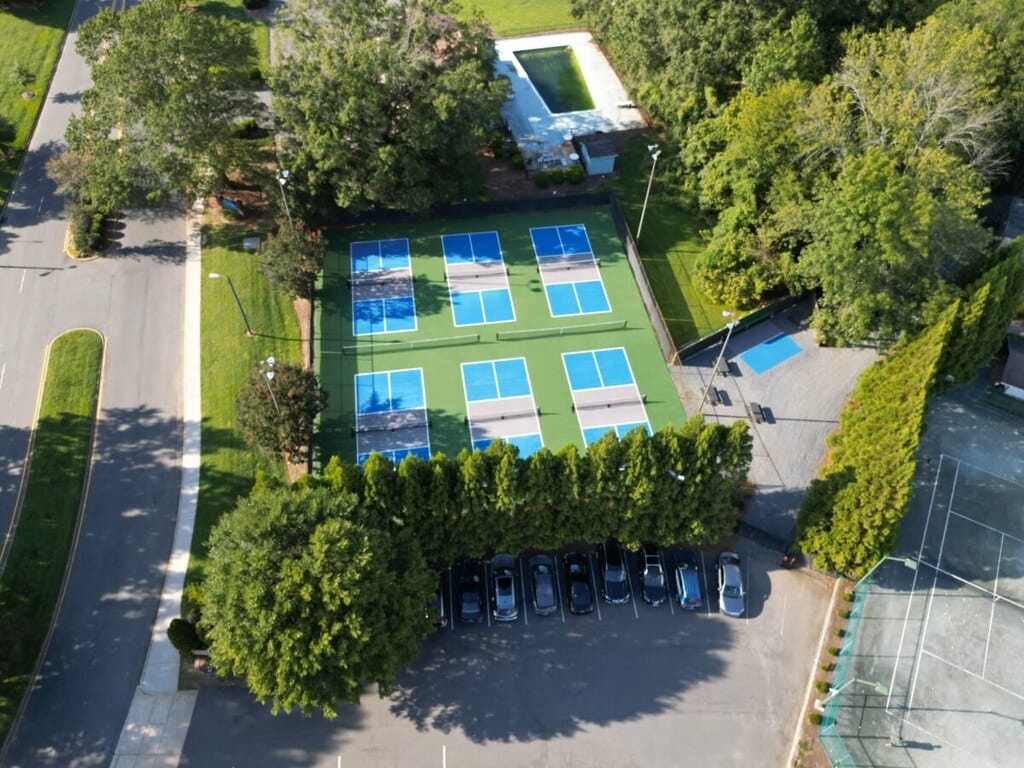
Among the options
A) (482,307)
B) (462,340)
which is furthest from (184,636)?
(482,307)

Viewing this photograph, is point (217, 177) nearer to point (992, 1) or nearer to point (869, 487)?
point (869, 487)

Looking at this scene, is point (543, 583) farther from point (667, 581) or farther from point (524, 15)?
point (524, 15)

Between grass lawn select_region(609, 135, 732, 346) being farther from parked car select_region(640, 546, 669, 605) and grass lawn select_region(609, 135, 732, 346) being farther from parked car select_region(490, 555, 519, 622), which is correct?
parked car select_region(490, 555, 519, 622)

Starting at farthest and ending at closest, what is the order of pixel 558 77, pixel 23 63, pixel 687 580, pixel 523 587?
pixel 558 77 → pixel 23 63 → pixel 523 587 → pixel 687 580

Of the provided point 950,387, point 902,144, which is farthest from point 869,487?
point 902,144

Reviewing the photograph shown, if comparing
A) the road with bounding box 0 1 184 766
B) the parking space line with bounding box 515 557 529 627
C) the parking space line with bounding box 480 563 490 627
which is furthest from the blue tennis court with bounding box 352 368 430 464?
the road with bounding box 0 1 184 766
